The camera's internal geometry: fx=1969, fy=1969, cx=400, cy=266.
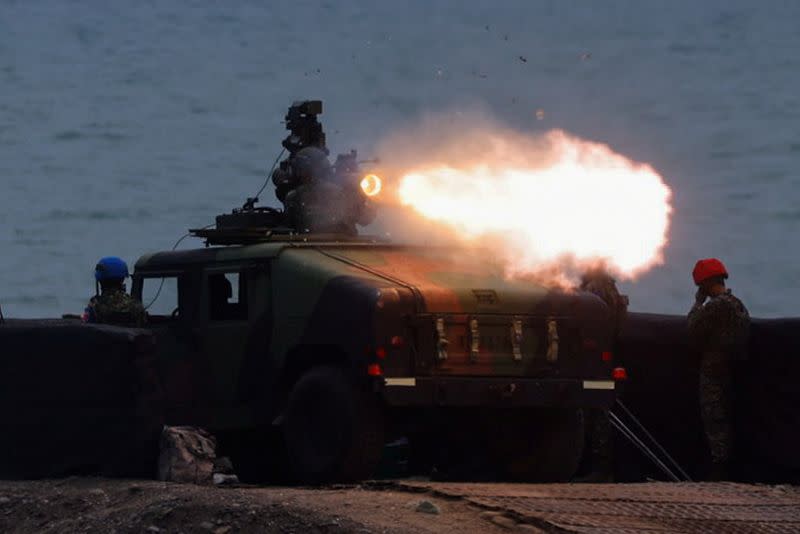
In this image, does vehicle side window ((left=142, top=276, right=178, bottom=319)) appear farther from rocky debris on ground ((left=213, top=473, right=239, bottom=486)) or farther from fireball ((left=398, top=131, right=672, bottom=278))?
fireball ((left=398, top=131, right=672, bottom=278))

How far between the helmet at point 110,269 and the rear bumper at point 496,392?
368 cm

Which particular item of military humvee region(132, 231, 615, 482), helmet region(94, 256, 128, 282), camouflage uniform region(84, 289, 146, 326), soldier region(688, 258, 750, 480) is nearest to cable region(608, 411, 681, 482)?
soldier region(688, 258, 750, 480)

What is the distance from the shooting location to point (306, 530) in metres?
11.6

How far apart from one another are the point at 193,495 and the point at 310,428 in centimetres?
222

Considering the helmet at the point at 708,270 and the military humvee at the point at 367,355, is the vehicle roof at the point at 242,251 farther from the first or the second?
the helmet at the point at 708,270

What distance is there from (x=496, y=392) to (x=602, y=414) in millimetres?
3188

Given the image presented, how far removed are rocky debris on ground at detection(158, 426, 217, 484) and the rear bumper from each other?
1607 mm

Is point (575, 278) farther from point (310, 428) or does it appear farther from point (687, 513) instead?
point (687, 513)

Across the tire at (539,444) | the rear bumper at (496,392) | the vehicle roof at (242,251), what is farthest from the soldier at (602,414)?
the rear bumper at (496,392)

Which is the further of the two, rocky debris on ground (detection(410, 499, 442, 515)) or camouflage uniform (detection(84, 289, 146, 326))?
camouflage uniform (detection(84, 289, 146, 326))

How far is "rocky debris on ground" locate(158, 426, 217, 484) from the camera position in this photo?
1499 centimetres

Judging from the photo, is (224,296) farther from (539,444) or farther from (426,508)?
(426,508)

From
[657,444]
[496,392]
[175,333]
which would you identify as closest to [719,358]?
[657,444]

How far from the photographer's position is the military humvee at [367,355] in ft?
47.7
